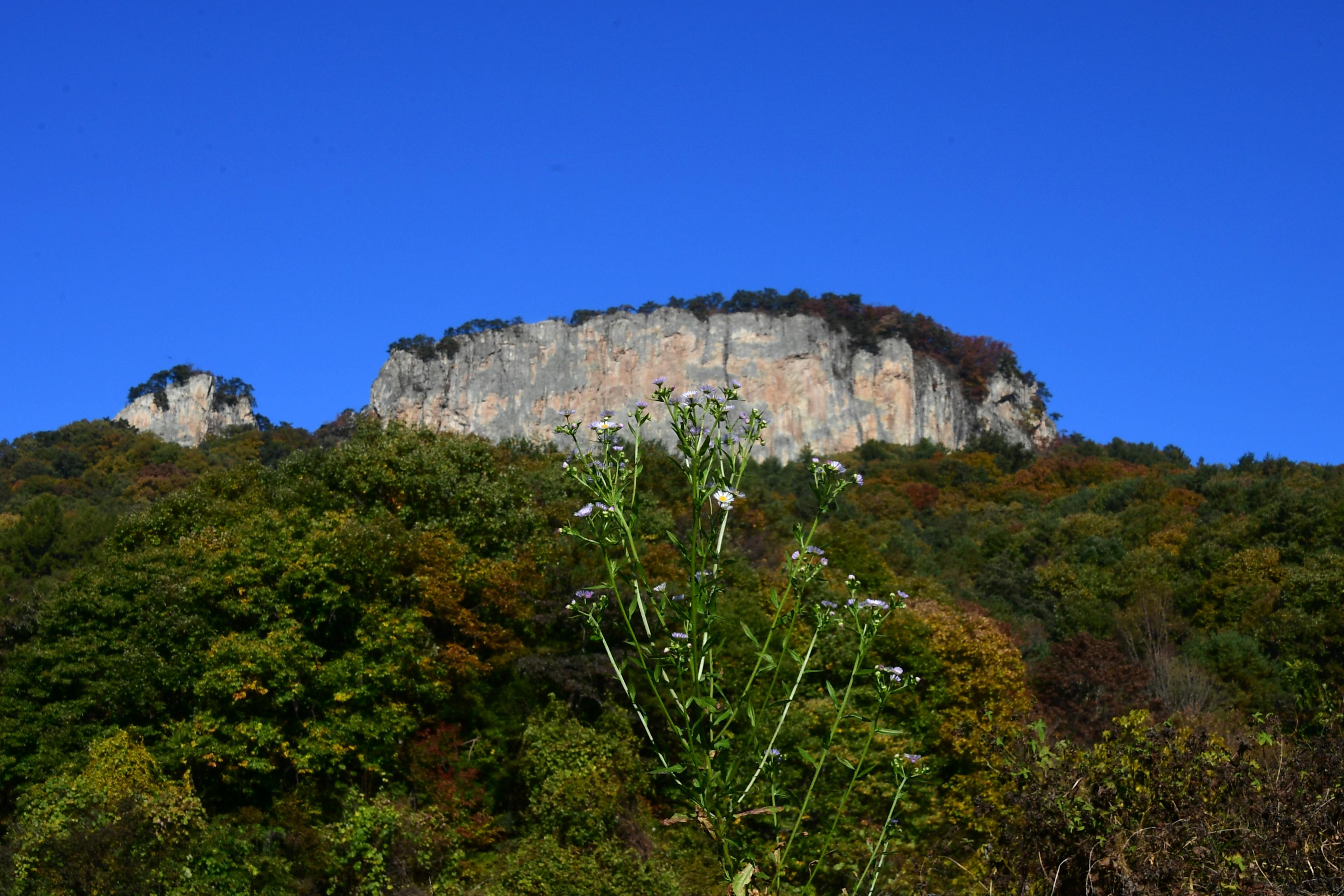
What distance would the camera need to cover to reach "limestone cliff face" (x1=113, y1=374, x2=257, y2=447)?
98062 millimetres

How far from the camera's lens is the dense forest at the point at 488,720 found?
6.30m

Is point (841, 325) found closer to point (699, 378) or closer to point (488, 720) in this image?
point (699, 378)

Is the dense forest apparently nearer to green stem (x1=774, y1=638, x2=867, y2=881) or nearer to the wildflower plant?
the wildflower plant

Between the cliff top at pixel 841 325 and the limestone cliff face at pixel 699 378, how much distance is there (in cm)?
78

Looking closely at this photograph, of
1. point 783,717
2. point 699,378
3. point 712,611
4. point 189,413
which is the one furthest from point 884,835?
point 189,413

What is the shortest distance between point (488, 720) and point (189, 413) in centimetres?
8691

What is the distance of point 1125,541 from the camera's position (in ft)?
153

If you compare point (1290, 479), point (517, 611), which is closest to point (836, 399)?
point (1290, 479)

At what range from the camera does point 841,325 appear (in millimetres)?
107375

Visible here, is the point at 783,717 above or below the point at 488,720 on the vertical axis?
above

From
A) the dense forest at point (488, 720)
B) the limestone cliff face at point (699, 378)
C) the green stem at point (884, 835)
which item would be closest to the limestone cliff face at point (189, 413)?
the limestone cliff face at point (699, 378)

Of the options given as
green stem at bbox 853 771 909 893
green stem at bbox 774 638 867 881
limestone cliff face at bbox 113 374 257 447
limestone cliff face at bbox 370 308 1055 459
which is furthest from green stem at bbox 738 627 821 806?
limestone cliff face at bbox 113 374 257 447

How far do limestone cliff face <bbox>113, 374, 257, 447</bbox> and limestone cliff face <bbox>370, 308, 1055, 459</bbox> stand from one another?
12.4 meters

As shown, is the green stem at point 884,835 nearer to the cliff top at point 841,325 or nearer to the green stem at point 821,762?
the green stem at point 821,762
